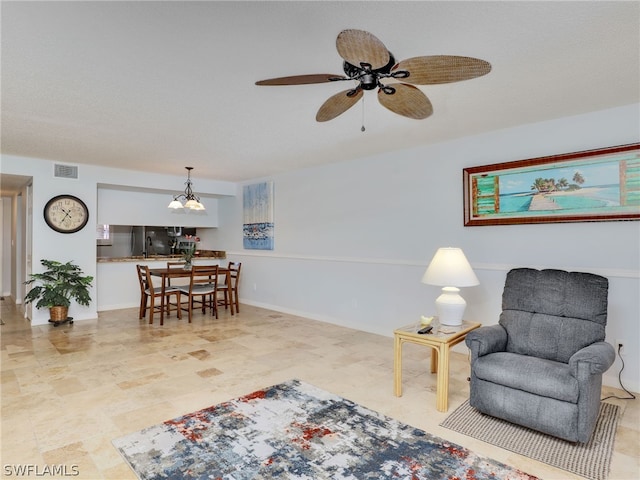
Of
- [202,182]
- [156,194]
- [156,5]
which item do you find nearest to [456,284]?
[156,5]

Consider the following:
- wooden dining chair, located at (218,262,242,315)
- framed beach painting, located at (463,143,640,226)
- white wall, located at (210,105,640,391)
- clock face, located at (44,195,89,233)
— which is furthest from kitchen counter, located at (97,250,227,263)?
framed beach painting, located at (463,143,640,226)

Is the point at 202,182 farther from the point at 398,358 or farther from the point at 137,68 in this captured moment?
the point at 398,358

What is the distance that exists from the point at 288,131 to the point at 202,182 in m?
3.45

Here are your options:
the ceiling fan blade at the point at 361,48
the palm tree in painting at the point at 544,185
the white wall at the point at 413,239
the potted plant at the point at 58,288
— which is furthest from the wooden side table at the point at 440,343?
the potted plant at the point at 58,288

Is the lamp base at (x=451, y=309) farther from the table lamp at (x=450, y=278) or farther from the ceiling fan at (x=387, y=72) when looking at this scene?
the ceiling fan at (x=387, y=72)

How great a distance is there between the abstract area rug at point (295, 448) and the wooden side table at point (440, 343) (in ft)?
1.27

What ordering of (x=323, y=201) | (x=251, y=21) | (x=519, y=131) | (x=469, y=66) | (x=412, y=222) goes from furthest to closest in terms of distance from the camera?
(x=323, y=201) → (x=412, y=222) → (x=519, y=131) → (x=251, y=21) → (x=469, y=66)

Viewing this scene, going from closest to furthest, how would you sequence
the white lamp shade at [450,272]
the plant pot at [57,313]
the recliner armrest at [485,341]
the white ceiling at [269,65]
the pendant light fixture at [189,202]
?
the white ceiling at [269,65] → the recliner armrest at [485,341] → the white lamp shade at [450,272] → the plant pot at [57,313] → the pendant light fixture at [189,202]

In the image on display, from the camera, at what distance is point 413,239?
176 inches

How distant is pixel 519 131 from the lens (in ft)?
12.0

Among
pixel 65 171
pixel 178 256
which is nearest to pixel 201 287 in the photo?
pixel 178 256

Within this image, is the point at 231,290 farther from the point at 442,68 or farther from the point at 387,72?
the point at 442,68

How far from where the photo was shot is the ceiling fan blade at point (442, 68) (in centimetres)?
168

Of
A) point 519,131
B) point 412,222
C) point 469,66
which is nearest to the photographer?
point 469,66
